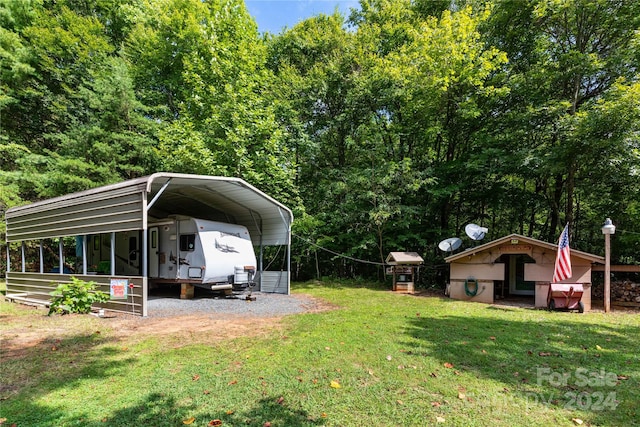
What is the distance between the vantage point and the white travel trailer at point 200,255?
392 inches

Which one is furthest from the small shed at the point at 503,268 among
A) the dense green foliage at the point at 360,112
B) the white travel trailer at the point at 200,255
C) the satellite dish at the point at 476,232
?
the white travel trailer at the point at 200,255

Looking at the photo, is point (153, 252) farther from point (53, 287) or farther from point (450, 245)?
point (450, 245)

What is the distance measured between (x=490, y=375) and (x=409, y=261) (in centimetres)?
839

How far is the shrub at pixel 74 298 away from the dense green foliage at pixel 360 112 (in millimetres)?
7342

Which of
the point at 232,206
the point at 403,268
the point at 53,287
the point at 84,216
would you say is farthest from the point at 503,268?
the point at 53,287

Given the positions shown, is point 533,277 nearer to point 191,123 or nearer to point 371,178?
point 371,178

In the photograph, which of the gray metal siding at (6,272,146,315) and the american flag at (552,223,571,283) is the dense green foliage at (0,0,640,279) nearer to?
the american flag at (552,223,571,283)

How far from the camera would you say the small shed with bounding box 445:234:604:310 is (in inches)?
362

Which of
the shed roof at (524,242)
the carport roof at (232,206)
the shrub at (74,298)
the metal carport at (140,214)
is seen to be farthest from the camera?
the carport roof at (232,206)

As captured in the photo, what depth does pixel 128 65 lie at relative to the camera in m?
18.8

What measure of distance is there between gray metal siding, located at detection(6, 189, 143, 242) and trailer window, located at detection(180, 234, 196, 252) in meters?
2.35

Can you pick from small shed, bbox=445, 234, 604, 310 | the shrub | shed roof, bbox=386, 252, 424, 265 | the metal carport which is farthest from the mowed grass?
shed roof, bbox=386, 252, 424, 265

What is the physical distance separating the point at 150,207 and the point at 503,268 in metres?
10.8

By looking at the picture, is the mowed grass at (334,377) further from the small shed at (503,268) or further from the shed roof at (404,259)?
the shed roof at (404,259)
